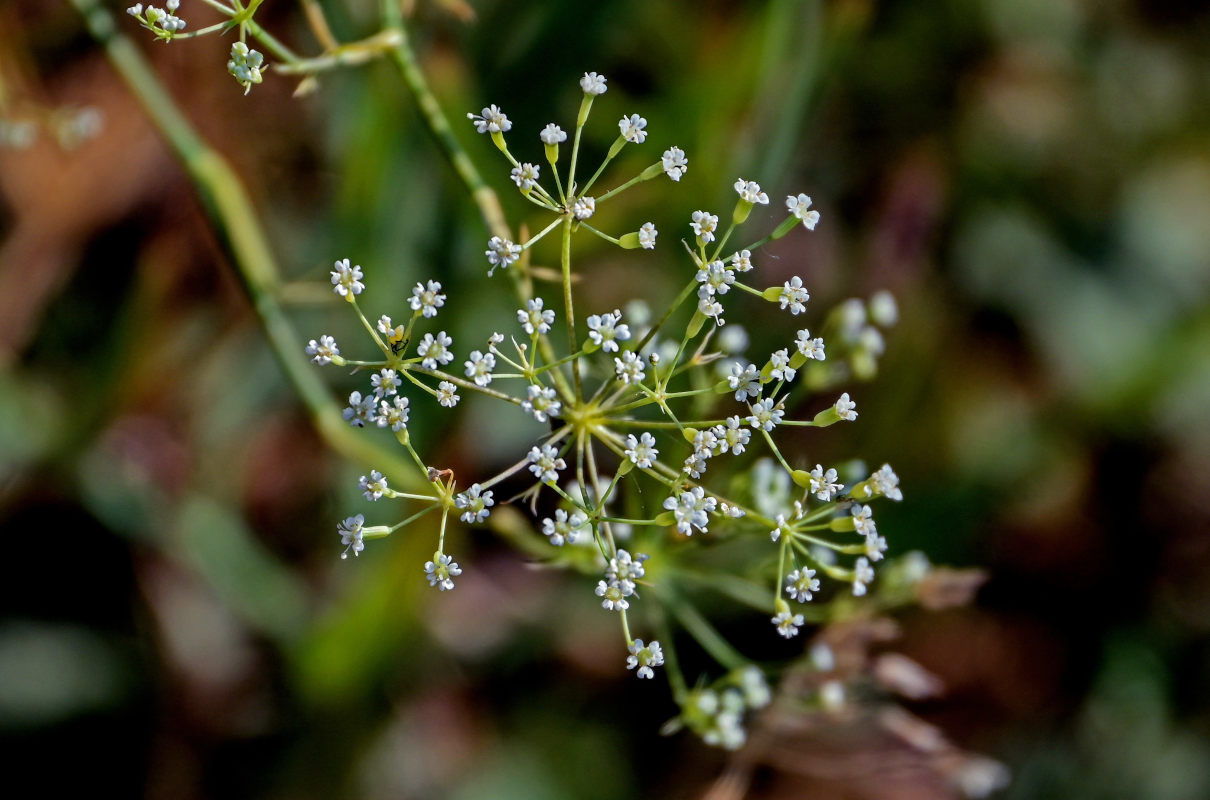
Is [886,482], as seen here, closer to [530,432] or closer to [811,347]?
[811,347]

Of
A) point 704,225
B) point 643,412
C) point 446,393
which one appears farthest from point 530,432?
point 704,225

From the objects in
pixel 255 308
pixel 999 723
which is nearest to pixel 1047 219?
pixel 999 723

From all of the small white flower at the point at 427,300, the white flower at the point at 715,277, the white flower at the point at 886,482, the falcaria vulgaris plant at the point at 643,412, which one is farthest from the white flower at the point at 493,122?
the white flower at the point at 886,482

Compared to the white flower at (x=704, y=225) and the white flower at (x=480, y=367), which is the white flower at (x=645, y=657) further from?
the white flower at (x=704, y=225)

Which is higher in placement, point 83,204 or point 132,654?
point 83,204

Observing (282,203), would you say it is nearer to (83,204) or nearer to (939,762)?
(83,204)
